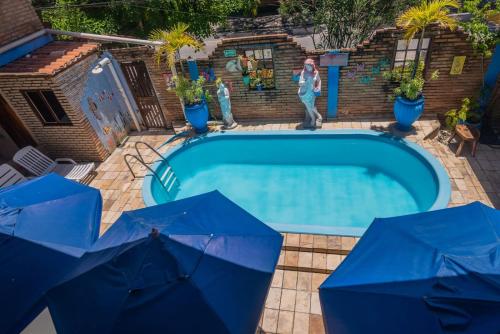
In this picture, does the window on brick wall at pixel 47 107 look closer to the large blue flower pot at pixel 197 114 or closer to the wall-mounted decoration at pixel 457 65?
the large blue flower pot at pixel 197 114

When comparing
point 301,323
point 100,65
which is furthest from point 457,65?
point 100,65

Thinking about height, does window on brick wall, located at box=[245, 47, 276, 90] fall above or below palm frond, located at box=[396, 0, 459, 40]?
below

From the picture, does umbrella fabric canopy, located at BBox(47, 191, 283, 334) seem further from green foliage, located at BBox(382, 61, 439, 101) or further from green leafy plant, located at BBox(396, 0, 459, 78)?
green leafy plant, located at BBox(396, 0, 459, 78)

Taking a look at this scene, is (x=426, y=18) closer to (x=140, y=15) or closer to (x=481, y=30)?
(x=481, y=30)

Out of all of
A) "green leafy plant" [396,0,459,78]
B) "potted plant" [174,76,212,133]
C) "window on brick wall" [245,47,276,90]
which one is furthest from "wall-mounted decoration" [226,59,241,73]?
"green leafy plant" [396,0,459,78]

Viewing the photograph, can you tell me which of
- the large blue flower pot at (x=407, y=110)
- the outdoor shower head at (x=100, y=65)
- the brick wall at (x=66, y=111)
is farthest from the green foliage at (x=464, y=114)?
the brick wall at (x=66, y=111)

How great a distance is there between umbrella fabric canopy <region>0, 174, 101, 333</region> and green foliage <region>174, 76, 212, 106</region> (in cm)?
484

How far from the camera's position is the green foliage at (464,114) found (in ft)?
26.5

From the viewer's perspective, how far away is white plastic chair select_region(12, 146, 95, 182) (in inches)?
346

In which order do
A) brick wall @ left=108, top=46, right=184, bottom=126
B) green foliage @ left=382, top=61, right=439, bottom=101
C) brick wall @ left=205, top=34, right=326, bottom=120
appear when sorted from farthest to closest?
brick wall @ left=108, top=46, right=184, bottom=126
brick wall @ left=205, top=34, right=326, bottom=120
green foliage @ left=382, top=61, right=439, bottom=101

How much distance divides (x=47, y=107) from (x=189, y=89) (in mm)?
4249

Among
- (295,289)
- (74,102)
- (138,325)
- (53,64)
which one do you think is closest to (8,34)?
(53,64)

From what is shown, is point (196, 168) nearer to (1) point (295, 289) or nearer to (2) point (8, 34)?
(1) point (295, 289)

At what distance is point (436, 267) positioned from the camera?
2.88 meters
